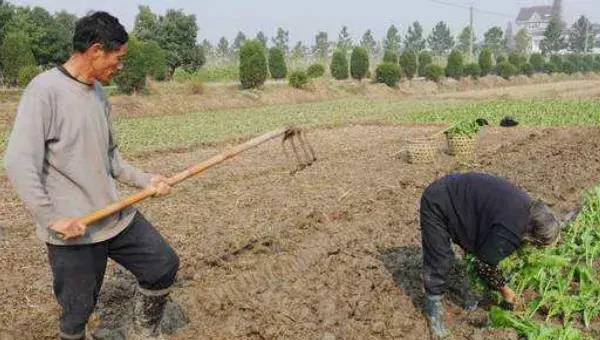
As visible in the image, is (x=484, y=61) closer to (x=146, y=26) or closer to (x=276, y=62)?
(x=276, y=62)

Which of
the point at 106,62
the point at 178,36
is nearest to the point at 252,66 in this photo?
the point at 178,36

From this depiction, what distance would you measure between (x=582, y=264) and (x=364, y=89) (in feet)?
101

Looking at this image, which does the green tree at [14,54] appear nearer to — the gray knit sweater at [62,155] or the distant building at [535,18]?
the gray knit sweater at [62,155]

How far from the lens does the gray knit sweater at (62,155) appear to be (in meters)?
2.95

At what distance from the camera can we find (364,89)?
35812mm

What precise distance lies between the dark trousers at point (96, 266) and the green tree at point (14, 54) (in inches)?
983

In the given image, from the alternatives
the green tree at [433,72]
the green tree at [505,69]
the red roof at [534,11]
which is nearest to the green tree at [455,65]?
the green tree at [433,72]

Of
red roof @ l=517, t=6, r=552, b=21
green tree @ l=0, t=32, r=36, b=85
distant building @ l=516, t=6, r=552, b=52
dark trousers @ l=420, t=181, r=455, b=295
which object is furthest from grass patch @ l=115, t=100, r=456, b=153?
red roof @ l=517, t=6, r=552, b=21

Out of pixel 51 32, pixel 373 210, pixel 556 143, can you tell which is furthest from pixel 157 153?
pixel 51 32

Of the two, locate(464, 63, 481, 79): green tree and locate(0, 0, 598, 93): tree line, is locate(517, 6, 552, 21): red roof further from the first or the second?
locate(464, 63, 481, 79): green tree

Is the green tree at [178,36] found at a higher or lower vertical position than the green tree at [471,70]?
higher

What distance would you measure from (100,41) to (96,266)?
3.95 ft

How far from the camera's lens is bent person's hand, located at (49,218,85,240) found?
3047mm

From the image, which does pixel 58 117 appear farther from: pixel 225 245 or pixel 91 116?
pixel 225 245
